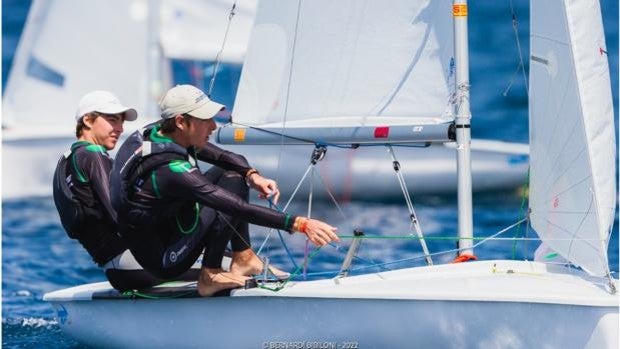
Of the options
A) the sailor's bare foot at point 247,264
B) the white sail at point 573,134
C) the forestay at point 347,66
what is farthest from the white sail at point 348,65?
the sailor's bare foot at point 247,264

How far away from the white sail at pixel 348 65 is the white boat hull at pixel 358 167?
4.65m

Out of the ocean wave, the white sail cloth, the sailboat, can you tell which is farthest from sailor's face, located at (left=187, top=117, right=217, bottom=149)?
the white sail cloth

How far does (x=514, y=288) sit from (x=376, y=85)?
1441 millimetres

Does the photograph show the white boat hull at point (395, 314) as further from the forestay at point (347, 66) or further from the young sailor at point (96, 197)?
the forestay at point (347, 66)


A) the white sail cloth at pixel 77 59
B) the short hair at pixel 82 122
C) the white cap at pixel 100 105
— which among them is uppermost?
the white sail cloth at pixel 77 59

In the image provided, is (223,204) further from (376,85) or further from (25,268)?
(25,268)

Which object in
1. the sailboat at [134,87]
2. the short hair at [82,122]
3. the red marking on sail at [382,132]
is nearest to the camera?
the short hair at [82,122]

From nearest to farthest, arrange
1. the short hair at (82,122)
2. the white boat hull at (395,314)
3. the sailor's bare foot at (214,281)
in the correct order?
the white boat hull at (395,314), the sailor's bare foot at (214,281), the short hair at (82,122)

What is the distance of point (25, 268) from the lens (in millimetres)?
9266

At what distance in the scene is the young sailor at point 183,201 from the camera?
562 cm

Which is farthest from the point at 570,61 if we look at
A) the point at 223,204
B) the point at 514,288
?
the point at 223,204

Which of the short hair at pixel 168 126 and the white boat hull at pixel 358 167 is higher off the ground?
the short hair at pixel 168 126

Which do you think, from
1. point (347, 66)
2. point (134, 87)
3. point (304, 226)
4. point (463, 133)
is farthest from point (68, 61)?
point (304, 226)

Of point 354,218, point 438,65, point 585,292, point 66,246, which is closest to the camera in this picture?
point 585,292
